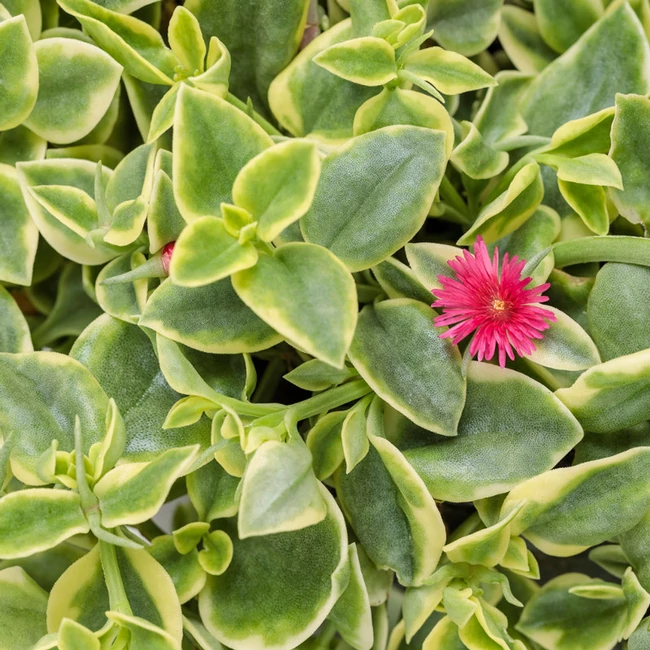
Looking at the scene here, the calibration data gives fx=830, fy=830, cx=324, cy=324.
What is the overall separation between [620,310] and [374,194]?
0.57 ft

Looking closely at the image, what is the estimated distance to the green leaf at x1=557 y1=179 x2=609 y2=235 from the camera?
0.56m

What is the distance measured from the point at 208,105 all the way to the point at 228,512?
0.26m

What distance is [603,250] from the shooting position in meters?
0.55

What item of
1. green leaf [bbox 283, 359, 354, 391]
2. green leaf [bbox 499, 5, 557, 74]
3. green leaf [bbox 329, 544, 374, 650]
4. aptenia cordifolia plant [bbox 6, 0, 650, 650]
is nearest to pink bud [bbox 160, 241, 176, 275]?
aptenia cordifolia plant [bbox 6, 0, 650, 650]

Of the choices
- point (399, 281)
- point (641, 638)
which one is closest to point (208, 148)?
point (399, 281)

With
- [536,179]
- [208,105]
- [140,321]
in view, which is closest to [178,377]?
[140,321]

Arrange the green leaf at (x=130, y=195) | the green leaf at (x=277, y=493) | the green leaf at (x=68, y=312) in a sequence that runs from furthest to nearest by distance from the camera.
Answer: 1. the green leaf at (x=68, y=312)
2. the green leaf at (x=130, y=195)
3. the green leaf at (x=277, y=493)

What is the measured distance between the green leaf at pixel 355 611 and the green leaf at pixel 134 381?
13 centimetres

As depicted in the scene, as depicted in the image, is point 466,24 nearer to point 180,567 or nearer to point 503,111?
point 503,111

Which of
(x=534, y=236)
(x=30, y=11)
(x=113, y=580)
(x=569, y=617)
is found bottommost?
(x=569, y=617)

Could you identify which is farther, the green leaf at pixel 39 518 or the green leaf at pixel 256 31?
the green leaf at pixel 256 31

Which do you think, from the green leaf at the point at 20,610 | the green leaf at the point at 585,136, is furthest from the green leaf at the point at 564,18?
the green leaf at the point at 20,610

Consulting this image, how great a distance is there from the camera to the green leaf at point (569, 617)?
570 mm

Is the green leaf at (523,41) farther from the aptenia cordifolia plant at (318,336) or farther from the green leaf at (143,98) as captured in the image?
the green leaf at (143,98)
